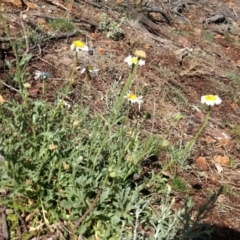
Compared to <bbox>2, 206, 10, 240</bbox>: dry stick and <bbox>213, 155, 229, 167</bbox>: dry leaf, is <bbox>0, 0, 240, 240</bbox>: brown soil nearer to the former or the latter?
<bbox>213, 155, 229, 167</bbox>: dry leaf

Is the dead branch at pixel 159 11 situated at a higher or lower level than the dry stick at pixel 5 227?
lower

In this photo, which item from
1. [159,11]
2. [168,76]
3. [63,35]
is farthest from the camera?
[159,11]

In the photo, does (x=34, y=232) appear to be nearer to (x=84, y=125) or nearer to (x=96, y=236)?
(x=96, y=236)

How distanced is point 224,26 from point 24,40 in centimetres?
383

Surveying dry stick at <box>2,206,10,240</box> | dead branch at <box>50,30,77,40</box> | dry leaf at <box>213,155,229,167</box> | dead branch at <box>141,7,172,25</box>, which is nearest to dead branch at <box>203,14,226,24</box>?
dead branch at <box>141,7,172,25</box>

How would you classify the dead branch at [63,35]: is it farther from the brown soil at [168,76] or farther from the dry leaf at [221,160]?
the dry leaf at [221,160]

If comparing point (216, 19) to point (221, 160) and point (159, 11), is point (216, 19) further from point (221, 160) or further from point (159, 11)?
point (221, 160)

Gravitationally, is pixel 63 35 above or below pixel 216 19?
above

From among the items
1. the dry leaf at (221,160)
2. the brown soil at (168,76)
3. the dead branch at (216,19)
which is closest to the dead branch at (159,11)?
the brown soil at (168,76)

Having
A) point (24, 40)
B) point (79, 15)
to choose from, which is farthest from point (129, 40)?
point (24, 40)

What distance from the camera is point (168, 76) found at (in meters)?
4.30

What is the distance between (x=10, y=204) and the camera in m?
2.34

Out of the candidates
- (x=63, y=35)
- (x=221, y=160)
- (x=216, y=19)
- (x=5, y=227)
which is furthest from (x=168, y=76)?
(x=216, y=19)

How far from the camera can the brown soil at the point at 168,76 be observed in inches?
125
